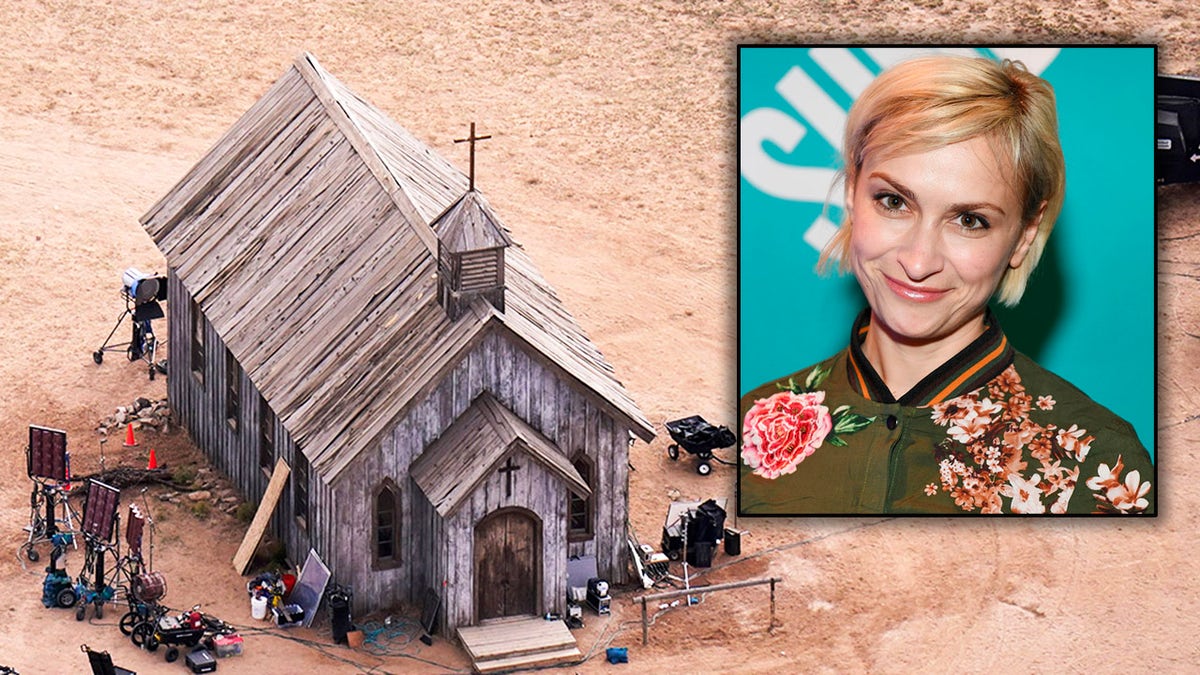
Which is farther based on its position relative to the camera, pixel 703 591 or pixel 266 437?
pixel 266 437

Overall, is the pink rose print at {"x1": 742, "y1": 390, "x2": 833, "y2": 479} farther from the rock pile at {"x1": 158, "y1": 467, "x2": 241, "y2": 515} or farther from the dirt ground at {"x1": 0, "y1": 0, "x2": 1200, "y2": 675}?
the rock pile at {"x1": 158, "y1": 467, "x2": 241, "y2": 515}

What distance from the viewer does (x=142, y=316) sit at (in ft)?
210

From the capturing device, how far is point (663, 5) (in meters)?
83.6

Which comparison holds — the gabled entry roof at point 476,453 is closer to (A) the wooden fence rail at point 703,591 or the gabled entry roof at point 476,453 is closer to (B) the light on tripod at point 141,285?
(A) the wooden fence rail at point 703,591

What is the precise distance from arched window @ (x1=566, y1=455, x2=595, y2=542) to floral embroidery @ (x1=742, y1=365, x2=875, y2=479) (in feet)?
13.5

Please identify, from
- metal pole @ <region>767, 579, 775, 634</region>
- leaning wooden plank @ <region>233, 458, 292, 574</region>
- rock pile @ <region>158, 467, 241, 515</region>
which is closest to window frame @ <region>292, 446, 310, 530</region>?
leaning wooden plank @ <region>233, 458, 292, 574</region>

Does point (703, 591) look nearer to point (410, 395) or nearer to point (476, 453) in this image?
point (476, 453)

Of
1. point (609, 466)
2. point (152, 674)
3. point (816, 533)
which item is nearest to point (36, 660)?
point (152, 674)

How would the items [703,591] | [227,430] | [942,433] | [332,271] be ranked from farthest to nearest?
[227,430]
[332,271]
[703,591]
[942,433]

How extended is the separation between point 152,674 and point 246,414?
7.68 meters

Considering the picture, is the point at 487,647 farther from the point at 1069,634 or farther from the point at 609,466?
the point at 1069,634

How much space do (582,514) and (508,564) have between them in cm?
228

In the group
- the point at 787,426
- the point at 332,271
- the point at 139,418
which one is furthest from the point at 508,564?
the point at 139,418

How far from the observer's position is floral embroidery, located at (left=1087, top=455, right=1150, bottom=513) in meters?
51.1
